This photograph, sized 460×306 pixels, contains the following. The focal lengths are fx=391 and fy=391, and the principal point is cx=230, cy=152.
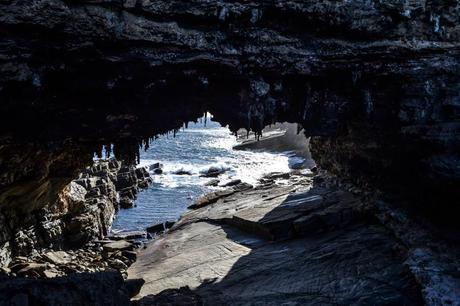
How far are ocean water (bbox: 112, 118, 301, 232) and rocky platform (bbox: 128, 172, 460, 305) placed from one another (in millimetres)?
7165

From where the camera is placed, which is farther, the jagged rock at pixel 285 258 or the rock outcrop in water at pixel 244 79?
the jagged rock at pixel 285 258

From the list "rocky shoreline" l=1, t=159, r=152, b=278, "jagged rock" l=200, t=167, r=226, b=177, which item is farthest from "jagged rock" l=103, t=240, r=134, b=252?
"jagged rock" l=200, t=167, r=226, b=177

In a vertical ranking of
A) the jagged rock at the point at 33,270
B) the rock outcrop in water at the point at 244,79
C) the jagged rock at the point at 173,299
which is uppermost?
the rock outcrop in water at the point at 244,79

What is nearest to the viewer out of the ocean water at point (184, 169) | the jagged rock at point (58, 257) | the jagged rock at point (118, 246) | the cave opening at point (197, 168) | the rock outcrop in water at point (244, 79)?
the rock outcrop in water at point (244, 79)

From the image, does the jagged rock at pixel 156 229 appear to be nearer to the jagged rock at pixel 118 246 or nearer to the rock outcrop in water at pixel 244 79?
the jagged rock at pixel 118 246

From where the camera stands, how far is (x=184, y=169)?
59094mm

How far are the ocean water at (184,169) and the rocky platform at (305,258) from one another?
7.17m

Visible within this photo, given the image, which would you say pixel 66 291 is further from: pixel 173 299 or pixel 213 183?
pixel 213 183

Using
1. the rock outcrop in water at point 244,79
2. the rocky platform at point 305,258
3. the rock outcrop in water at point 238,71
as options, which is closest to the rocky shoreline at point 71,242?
the rocky platform at point 305,258

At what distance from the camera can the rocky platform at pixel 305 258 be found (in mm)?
14734

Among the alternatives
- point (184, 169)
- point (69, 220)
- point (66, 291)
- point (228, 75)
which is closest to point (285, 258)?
point (228, 75)

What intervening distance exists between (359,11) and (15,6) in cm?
1223

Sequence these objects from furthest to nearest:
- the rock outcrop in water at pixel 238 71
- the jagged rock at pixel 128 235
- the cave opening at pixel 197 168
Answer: the cave opening at pixel 197 168, the jagged rock at pixel 128 235, the rock outcrop in water at pixel 238 71

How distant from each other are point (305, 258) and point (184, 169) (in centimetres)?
4206
